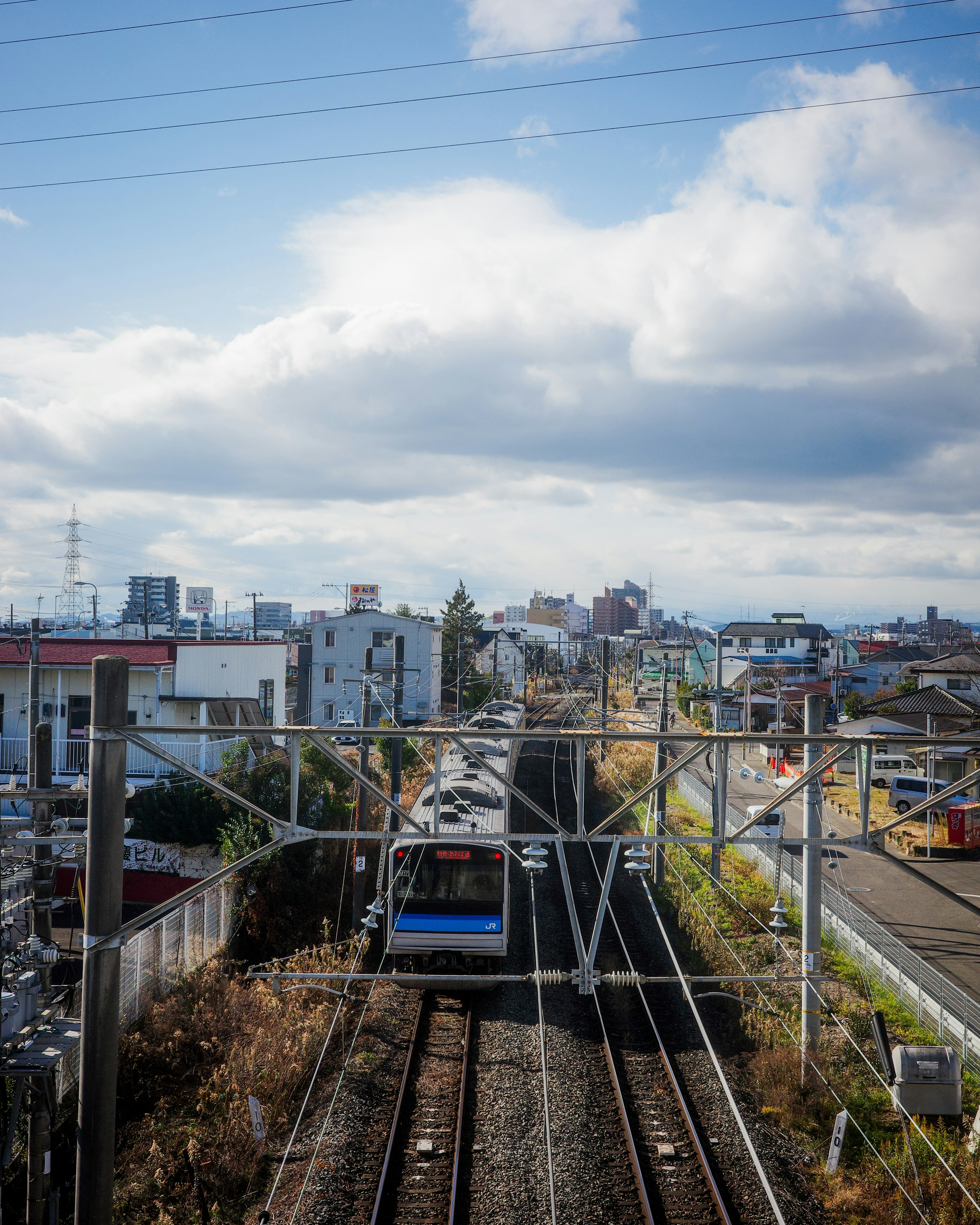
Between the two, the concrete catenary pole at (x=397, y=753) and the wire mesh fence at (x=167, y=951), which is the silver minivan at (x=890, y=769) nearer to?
the concrete catenary pole at (x=397, y=753)

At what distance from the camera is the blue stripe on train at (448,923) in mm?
13641

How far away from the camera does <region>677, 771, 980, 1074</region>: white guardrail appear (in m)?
11.9

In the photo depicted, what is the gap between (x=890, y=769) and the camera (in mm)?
34250

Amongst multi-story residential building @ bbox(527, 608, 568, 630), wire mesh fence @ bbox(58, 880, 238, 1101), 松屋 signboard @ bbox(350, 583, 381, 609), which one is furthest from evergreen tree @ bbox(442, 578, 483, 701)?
multi-story residential building @ bbox(527, 608, 568, 630)

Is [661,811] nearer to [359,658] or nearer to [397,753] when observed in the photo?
[397,753]

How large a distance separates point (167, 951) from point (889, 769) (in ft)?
96.3

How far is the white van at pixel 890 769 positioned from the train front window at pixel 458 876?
23.6m

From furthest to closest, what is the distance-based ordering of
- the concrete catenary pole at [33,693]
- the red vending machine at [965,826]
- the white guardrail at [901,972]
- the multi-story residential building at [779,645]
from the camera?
the multi-story residential building at [779,645]
the red vending machine at [965,826]
the white guardrail at [901,972]
the concrete catenary pole at [33,693]

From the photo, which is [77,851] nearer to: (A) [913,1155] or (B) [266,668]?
(A) [913,1155]

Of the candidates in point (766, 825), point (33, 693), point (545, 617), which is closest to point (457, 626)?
point (766, 825)

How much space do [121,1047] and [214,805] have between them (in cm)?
792

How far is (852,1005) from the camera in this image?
13.4 meters

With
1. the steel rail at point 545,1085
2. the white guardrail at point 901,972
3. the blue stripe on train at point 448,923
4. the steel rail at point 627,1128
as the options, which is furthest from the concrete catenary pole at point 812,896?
the blue stripe on train at point 448,923

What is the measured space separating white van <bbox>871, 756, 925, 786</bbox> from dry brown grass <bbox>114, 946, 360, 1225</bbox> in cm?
2610
